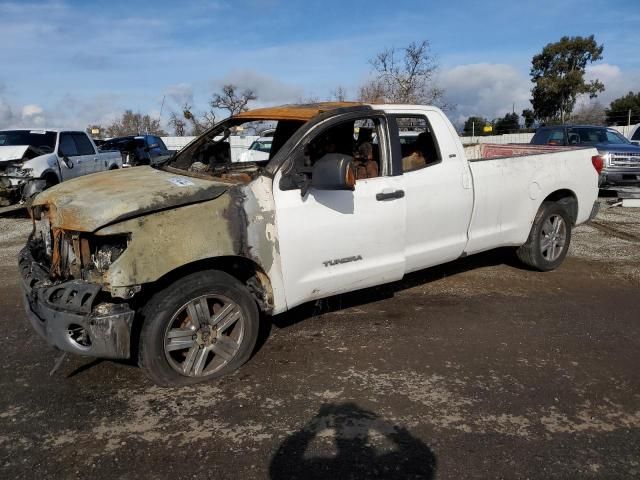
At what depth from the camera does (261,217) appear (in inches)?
148

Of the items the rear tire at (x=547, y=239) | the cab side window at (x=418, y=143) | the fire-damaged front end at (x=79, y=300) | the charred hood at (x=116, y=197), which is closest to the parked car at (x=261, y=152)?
the cab side window at (x=418, y=143)

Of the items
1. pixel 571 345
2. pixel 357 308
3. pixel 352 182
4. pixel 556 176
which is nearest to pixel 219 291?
pixel 352 182

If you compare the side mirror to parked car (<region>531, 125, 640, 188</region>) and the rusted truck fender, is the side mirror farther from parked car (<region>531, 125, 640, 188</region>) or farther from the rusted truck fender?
parked car (<region>531, 125, 640, 188</region>)

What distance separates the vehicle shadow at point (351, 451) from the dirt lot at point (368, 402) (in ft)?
0.03

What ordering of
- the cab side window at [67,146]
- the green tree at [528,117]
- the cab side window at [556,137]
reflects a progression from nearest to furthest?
1. the cab side window at [67,146]
2. the cab side window at [556,137]
3. the green tree at [528,117]

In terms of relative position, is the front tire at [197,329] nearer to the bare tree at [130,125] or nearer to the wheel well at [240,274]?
the wheel well at [240,274]

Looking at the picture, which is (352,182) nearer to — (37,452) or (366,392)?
(366,392)

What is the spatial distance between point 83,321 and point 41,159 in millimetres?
8596

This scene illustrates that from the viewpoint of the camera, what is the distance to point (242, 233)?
3.69 metres

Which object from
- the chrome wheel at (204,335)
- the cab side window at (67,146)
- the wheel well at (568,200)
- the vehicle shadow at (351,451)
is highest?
the cab side window at (67,146)

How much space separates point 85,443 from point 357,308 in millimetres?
2799

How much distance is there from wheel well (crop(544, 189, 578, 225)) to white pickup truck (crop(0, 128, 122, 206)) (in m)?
7.78

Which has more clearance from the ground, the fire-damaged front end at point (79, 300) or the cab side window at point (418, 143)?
the cab side window at point (418, 143)

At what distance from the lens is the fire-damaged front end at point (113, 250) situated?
130 inches
